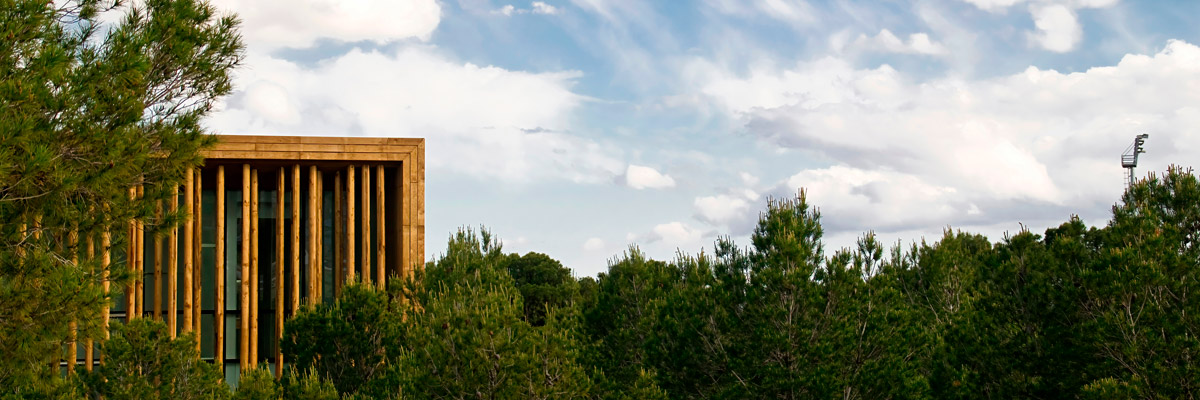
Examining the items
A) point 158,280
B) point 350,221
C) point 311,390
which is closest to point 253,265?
point 158,280

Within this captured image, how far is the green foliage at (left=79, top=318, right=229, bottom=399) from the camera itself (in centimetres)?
1158

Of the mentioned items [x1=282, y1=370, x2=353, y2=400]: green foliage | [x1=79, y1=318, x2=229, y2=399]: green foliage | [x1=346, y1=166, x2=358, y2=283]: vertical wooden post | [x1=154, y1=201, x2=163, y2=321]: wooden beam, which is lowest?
[x1=282, y1=370, x2=353, y2=400]: green foliage

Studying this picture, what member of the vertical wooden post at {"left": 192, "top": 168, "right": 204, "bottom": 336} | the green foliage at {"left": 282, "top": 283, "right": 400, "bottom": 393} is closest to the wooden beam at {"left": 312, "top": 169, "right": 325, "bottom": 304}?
the vertical wooden post at {"left": 192, "top": 168, "right": 204, "bottom": 336}

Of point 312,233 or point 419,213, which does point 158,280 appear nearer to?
point 312,233

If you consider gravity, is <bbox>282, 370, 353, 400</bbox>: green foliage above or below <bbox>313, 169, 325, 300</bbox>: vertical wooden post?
below

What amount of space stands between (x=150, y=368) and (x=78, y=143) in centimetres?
268

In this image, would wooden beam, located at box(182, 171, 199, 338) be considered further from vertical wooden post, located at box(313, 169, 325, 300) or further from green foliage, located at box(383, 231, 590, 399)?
green foliage, located at box(383, 231, 590, 399)

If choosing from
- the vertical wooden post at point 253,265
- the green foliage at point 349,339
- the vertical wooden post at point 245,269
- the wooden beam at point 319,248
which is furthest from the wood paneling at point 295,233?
the green foliage at point 349,339

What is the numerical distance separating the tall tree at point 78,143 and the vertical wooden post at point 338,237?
4.40 meters

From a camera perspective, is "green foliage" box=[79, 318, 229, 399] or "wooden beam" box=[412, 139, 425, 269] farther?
"wooden beam" box=[412, 139, 425, 269]

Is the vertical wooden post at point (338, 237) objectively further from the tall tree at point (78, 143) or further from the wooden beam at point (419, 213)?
the tall tree at point (78, 143)

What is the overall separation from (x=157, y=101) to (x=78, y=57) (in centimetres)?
112

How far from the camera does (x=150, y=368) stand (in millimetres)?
11703

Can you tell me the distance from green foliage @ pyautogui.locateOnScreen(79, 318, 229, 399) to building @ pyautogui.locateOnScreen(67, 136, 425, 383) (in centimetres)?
476
